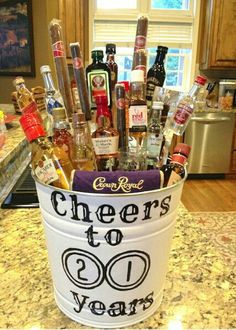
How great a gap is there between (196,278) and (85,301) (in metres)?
0.25

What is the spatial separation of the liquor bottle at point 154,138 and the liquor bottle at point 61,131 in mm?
133

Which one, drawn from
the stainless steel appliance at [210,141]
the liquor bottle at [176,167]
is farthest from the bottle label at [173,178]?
the stainless steel appliance at [210,141]

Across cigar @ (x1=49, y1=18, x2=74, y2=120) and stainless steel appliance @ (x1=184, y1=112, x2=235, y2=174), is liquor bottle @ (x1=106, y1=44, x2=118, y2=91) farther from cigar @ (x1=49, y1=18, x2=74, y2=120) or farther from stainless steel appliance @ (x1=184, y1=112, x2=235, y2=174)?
stainless steel appliance @ (x1=184, y1=112, x2=235, y2=174)

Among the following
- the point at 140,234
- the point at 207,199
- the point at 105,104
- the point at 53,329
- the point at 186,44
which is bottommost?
the point at 207,199

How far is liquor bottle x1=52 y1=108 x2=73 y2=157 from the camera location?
47 cm

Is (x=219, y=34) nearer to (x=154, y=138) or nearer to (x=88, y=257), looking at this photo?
(x=154, y=138)

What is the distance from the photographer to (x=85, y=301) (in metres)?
0.48

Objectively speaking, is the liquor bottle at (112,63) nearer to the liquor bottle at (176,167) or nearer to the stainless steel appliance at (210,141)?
the liquor bottle at (176,167)

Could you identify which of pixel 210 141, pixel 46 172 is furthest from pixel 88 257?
pixel 210 141

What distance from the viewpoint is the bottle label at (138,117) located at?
469mm

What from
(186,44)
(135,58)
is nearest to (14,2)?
(186,44)

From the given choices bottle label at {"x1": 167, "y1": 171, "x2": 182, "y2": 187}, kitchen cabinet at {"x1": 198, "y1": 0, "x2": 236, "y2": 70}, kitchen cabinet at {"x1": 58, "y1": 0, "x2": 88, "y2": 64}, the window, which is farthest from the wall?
bottle label at {"x1": 167, "y1": 171, "x2": 182, "y2": 187}

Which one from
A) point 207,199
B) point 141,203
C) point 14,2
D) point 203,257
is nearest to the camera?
point 141,203

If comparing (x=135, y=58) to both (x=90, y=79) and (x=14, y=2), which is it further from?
(x=14, y=2)
